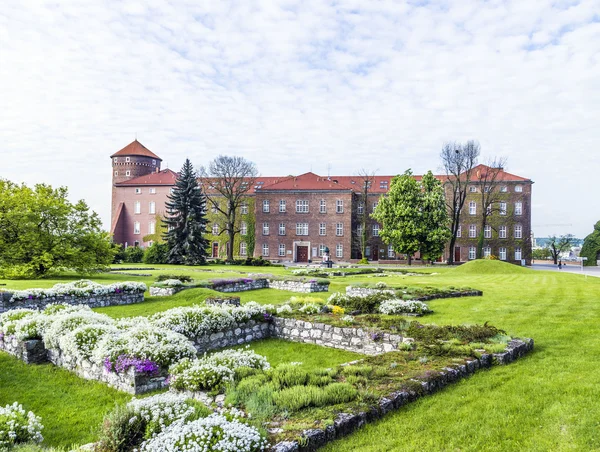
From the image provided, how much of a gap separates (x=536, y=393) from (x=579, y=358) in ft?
9.05

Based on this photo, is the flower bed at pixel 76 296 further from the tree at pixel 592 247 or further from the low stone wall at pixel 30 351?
the tree at pixel 592 247

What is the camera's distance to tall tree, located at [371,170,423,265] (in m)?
49.1

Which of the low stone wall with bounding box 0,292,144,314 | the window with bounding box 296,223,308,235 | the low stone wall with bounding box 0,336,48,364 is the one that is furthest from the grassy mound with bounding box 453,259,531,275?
the low stone wall with bounding box 0,336,48,364

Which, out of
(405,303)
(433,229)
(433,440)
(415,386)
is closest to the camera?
(433,440)

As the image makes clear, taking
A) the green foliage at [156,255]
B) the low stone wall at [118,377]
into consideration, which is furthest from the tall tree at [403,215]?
the low stone wall at [118,377]

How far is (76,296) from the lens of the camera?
17.5 metres

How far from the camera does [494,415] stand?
5727 mm

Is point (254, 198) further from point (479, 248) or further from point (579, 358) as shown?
point (579, 358)

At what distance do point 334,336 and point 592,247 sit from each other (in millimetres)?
71990

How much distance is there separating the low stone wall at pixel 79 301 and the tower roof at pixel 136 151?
58160mm

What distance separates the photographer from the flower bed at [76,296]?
16141 mm

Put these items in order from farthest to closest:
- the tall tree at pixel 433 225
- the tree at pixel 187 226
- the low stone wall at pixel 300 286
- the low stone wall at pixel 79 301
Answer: the tall tree at pixel 433 225, the tree at pixel 187 226, the low stone wall at pixel 300 286, the low stone wall at pixel 79 301

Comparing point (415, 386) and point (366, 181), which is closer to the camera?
point (415, 386)

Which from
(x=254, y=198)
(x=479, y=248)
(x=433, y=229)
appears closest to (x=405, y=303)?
(x=433, y=229)
